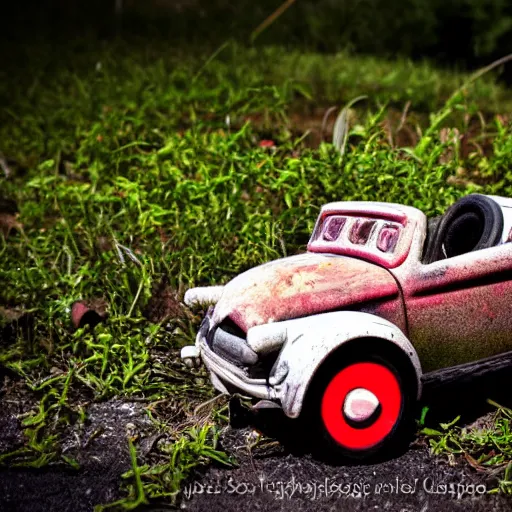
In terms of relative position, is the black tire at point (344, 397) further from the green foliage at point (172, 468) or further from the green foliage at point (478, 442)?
the green foliage at point (172, 468)

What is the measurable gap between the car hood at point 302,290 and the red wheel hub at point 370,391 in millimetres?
262

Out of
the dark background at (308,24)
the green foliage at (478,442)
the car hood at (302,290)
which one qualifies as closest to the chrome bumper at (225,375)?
the car hood at (302,290)

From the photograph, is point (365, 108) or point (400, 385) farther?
point (365, 108)

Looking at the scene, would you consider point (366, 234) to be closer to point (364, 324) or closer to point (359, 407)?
point (364, 324)

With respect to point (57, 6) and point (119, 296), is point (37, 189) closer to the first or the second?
point (119, 296)

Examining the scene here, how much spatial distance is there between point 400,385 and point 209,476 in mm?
778

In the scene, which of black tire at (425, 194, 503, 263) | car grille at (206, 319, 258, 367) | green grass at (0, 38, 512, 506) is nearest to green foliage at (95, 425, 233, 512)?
green grass at (0, 38, 512, 506)

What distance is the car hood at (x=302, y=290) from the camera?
295 centimetres

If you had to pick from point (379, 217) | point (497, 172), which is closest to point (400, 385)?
point (379, 217)

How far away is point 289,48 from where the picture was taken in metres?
7.96

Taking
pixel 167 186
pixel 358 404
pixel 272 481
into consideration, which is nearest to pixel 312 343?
pixel 358 404

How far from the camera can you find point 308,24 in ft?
29.1

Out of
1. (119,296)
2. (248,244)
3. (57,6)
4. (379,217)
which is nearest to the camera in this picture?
(379,217)

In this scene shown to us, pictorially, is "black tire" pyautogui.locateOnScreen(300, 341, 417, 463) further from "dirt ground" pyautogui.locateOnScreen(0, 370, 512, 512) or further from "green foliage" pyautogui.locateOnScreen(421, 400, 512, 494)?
"green foliage" pyautogui.locateOnScreen(421, 400, 512, 494)
